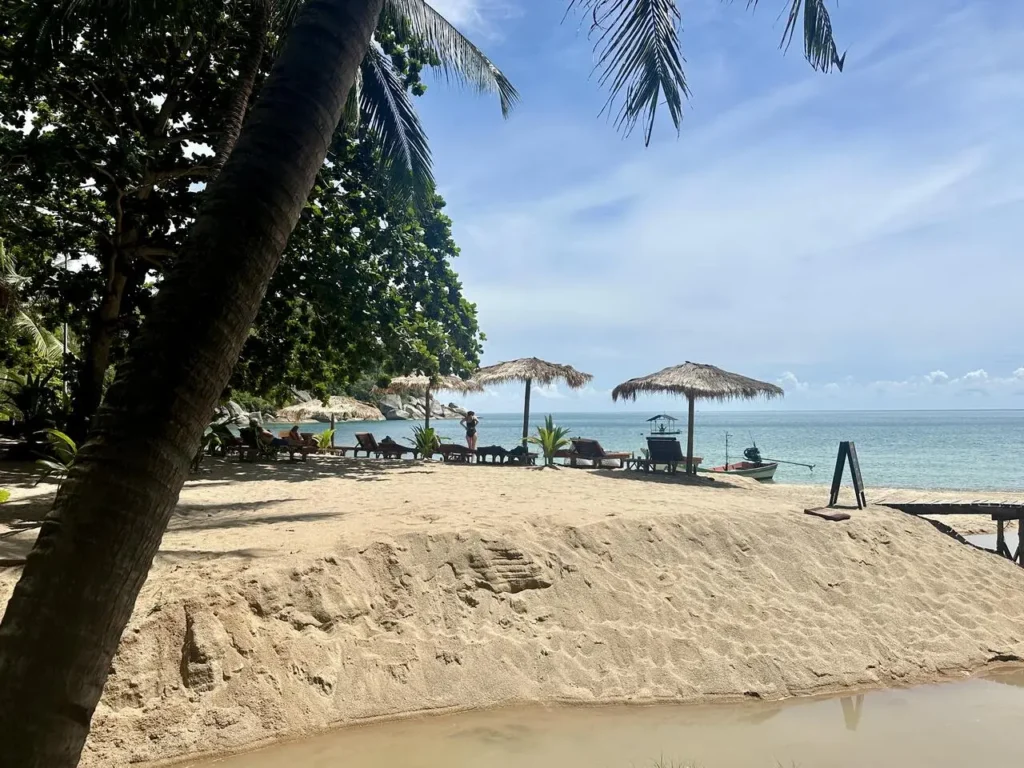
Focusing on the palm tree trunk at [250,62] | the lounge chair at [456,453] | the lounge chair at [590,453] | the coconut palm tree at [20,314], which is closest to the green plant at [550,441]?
the lounge chair at [590,453]

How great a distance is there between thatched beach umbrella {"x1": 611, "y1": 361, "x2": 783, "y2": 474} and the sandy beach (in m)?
7.29

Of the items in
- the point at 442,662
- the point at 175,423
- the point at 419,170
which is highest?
the point at 419,170

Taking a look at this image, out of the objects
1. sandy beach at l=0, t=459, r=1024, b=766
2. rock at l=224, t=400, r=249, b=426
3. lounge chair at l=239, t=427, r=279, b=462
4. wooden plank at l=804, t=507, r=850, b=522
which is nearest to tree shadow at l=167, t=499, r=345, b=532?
sandy beach at l=0, t=459, r=1024, b=766

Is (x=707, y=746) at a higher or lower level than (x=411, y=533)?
lower

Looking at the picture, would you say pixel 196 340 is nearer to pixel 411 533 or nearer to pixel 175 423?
pixel 175 423

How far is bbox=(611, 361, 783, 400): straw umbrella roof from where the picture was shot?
15594 mm

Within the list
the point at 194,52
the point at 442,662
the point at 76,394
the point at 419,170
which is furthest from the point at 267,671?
the point at 194,52

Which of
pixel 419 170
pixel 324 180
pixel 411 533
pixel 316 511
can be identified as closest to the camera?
pixel 411 533

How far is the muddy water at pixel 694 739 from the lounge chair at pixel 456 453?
10.5 metres

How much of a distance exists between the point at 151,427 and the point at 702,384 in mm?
15035

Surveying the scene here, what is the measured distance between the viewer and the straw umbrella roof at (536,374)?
17.8m

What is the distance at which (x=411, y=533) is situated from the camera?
233 inches

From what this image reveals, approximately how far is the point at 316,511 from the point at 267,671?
3.04 m

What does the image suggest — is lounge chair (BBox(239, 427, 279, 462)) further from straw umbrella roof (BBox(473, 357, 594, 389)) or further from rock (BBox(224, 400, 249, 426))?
straw umbrella roof (BBox(473, 357, 594, 389))
